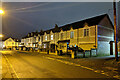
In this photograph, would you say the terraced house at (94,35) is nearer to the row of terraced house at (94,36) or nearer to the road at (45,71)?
the row of terraced house at (94,36)

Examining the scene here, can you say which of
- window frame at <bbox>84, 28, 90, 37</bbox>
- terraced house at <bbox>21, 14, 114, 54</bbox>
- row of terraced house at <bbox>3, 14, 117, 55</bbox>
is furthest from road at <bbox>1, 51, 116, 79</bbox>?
window frame at <bbox>84, 28, 90, 37</bbox>

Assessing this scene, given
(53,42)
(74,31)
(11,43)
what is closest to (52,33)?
(53,42)

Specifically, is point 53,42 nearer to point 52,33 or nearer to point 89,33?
point 52,33

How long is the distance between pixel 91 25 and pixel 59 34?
476 inches

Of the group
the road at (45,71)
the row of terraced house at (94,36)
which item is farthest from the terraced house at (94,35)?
the road at (45,71)

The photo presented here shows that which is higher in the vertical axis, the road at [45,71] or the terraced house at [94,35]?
the terraced house at [94,35]

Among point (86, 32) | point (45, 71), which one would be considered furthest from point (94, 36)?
point (45, 71)

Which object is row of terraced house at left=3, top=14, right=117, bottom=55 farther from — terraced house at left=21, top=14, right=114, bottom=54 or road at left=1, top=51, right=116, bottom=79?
road at left=1, top=51, right=116, bottom=79

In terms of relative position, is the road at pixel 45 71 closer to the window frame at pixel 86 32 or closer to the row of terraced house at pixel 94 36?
the row of terraced house at pixel 94 36

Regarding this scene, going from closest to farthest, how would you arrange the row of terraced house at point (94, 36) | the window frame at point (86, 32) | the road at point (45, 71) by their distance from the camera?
1. the road at point (45, 71)
2. the row of terraced house at point (94, 36)
3. the window frame at point (86, 32)

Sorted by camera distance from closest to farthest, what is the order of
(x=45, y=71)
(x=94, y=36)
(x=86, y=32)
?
(x=45, y=71)
(x=94, y=36)
(x=86, y=32)

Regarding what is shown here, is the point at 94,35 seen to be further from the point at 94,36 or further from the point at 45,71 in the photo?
the point at 45,71

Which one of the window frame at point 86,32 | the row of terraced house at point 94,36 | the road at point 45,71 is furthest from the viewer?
the window frame at point 86,32

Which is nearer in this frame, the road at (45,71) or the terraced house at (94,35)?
the road at (45,71)
